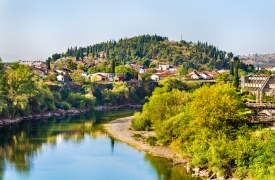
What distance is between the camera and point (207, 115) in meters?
29.5

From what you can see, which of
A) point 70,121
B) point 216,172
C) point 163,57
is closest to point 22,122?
point 70,121

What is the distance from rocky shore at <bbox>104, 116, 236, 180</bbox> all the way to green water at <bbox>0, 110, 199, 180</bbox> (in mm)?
764

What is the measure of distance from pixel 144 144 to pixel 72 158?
787 centimetres

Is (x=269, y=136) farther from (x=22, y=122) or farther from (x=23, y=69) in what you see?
(x=23, y=69)

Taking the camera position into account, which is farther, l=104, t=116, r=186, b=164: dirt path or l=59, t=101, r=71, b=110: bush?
l=59, t=101, r=71, b=110: bush

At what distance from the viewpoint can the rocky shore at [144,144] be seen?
28219 millimetres

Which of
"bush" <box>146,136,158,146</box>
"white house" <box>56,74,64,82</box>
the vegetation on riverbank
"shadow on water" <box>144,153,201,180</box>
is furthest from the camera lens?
"white house" <box>56,74,64,82</box>

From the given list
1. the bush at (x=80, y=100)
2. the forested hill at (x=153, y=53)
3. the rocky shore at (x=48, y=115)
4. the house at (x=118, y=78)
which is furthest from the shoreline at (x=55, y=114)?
the forested hill at (x=153, y=53)

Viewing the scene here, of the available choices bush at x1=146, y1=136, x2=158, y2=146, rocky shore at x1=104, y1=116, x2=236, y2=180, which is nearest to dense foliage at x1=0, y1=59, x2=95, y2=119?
rocky shore at x1=104, y1=116, x2=236, y2=180

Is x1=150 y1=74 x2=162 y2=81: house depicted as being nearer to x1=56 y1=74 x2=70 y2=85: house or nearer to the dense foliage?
x1=56 y1=74 x2=70 y2=85: house

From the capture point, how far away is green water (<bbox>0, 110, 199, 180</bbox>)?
2928cm

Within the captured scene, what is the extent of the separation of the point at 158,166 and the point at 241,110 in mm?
7768

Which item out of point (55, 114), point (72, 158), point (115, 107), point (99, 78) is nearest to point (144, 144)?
point (72, 158)

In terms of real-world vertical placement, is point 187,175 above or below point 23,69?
below
